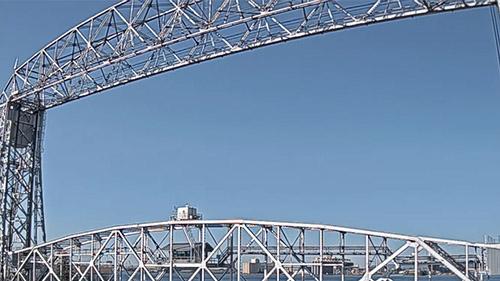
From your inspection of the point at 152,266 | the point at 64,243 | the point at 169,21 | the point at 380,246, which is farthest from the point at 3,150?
the point at 380,246

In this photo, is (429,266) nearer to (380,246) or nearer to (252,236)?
(380,246)

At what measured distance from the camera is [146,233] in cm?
4225

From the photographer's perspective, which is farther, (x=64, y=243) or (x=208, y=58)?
(x=64, y=243)

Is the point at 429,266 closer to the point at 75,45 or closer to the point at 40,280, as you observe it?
the point at 75,45

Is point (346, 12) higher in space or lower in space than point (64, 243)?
higher

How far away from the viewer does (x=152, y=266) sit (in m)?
42.3

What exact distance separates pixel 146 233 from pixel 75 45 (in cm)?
1104

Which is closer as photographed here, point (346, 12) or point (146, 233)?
point (346, 12)

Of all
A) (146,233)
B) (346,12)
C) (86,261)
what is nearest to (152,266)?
(146,233)

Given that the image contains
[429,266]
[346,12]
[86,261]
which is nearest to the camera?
[346,12]

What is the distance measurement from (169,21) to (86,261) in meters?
17.3

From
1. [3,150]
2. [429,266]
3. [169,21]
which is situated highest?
[169,21]

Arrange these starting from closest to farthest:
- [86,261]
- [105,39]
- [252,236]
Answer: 1. [252,236]
2. [105,39]
3. [86,261]

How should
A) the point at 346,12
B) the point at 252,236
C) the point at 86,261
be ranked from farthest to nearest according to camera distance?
the point at 86,261
the point at 252,236
the point at 346,12
